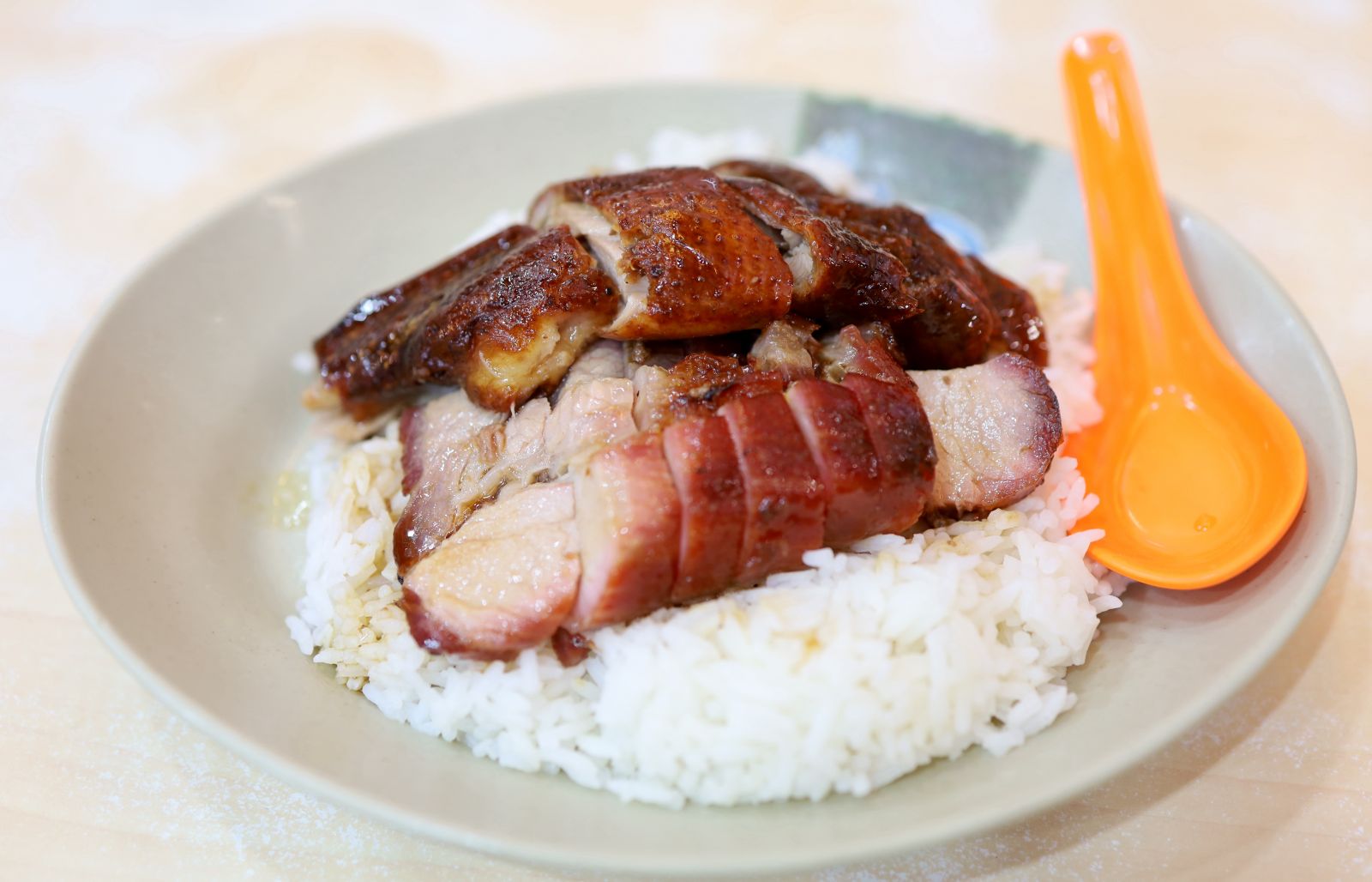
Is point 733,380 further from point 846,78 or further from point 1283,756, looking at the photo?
point 846,78

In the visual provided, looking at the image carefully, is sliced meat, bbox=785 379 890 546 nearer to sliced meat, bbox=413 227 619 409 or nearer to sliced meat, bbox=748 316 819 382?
sliced meat, bbox=748 316 819 382

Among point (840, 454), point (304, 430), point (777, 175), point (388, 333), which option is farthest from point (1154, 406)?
point (304, 430)

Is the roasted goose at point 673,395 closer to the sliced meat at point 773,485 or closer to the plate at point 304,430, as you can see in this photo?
the sliced meat at point 773,485

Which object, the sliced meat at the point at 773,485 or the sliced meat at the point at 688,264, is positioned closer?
the sliced meat at the point at 773,485

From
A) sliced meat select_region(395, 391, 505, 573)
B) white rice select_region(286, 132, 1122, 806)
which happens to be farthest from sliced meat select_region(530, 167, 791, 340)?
white rice select_region(286, 132, 1122, 806)

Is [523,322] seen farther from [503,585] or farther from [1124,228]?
[1124,228]

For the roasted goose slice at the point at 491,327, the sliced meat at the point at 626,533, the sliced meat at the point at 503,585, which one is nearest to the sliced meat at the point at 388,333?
the roasted goose slice at the point at 491,327
